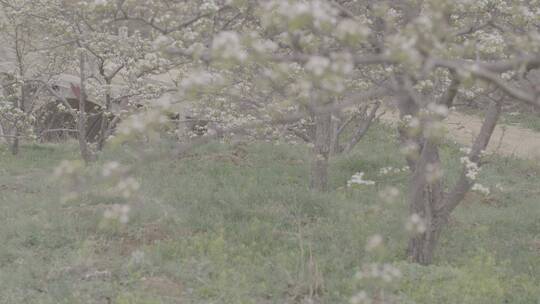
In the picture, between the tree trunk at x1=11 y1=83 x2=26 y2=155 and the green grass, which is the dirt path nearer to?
the green grass

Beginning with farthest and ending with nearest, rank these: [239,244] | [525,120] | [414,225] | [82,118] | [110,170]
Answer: [525,120] → [82,118] → [239,244] → [414,225] → [110,170]

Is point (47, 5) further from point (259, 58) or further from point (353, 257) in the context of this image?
point (259, 58)

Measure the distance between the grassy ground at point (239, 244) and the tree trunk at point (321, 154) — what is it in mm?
286

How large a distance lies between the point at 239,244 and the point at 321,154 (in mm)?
2836

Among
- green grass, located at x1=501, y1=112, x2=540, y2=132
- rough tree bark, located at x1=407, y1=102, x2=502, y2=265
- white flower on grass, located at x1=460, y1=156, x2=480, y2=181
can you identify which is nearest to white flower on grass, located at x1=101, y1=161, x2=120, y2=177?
white flower on grass, located at x1=460, y1=156, x2=480, y2=181

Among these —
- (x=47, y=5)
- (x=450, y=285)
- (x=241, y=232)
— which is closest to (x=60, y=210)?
(x=241, y=232)

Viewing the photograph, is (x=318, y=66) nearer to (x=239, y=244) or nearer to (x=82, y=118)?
(x=239, y=244)

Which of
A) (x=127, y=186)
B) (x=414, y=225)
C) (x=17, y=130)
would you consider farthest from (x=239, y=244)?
(x=17, y=130)

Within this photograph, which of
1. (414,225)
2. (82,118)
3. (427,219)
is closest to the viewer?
(414,225)

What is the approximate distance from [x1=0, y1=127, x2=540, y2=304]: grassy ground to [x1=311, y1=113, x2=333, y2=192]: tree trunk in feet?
0.94

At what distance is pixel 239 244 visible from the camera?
780 centimetres

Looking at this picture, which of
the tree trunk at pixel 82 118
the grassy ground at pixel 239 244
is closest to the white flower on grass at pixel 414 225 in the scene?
the grassy ground at pixel 239 244

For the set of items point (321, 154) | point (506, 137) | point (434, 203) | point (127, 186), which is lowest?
point (506, 137)

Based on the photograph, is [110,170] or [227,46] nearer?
[227,46]
